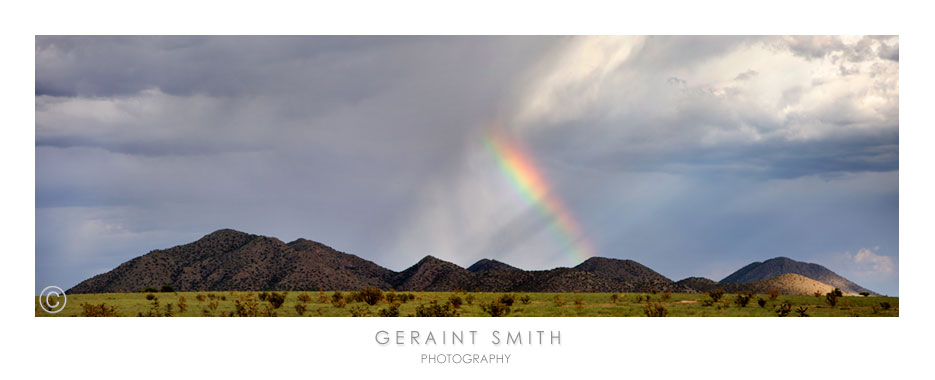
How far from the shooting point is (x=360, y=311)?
45656 mm

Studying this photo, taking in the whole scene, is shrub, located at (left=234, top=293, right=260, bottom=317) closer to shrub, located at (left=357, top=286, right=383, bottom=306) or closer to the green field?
the green field

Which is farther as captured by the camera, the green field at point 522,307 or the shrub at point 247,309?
the green field at point 522,307

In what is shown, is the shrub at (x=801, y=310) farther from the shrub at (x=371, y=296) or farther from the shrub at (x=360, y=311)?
the shrub at (x=371, y=296)

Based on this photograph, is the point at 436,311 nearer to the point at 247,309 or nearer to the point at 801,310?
the point at 247,309

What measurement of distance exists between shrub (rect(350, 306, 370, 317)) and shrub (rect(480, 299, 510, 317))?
23.4 ft

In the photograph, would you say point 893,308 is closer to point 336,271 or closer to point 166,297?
point 166,297

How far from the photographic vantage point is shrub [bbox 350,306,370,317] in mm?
43969

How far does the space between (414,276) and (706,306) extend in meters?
51.3

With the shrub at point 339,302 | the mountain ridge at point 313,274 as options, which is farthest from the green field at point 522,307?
the mountain ridge at point 313,274

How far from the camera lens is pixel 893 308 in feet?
155

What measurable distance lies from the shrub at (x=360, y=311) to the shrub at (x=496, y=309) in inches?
281

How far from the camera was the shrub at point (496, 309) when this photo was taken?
4381cm

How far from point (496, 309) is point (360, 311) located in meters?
8.42
